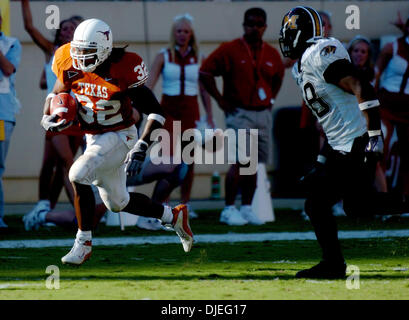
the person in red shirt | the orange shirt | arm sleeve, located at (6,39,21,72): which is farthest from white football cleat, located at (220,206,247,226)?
arm sleeve, located at (6,39,21,72)

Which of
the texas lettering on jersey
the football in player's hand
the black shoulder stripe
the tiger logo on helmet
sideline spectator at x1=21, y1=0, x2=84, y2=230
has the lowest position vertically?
sideline spectator at x1=21, y1=0, x2=84, y2=230

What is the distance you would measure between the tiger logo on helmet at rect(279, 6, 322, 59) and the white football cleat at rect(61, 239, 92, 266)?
5.43ft

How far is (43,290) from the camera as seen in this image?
4820mm

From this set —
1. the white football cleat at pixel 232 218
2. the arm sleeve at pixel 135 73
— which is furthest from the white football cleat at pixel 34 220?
the arm sleeve at pixel 135 73

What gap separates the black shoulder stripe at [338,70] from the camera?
5.20 metres

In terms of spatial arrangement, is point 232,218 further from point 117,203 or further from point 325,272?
point 325,272

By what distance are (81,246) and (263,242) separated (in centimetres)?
178

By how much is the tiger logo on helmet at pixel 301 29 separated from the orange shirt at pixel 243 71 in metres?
3.24

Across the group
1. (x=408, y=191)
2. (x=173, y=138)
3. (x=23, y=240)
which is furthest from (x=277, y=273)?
(x=408, y=191)

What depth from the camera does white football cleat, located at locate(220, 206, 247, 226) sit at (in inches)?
336

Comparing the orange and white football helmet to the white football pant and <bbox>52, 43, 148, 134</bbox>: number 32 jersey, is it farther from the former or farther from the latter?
the white football pant

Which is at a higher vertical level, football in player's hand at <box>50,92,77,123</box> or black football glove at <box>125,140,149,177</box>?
football in player's hand at <box>50,92,77,123</box>

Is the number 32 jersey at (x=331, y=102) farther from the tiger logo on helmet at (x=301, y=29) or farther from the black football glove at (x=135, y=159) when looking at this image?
the black football glove at (x=135, y=159)

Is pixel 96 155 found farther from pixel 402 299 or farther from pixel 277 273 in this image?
pixel 402 299
